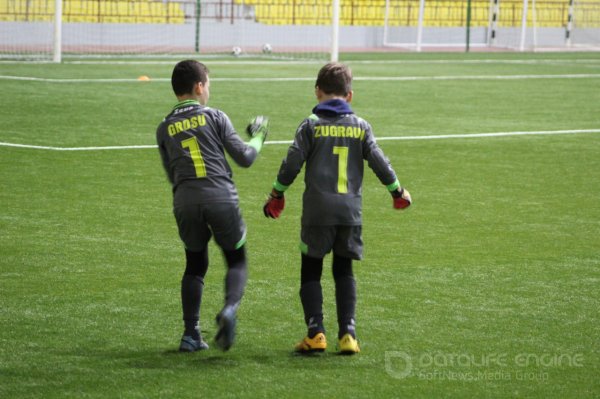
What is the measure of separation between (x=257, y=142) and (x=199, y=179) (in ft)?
1.21

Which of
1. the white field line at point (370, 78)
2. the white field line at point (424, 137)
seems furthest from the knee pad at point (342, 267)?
the white field line at point (370, 78)

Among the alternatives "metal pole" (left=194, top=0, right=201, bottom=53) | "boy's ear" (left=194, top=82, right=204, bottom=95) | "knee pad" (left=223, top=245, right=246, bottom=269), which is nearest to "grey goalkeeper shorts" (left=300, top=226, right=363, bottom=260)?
"knee pad" (left=223, top=245, right=246, bottom=269)

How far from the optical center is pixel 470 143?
13531 mm

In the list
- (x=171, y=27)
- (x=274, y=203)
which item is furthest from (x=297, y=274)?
(x=171, y=27)

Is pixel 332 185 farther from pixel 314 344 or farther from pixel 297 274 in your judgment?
pixel 297 274

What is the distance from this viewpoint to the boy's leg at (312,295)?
18.1ft

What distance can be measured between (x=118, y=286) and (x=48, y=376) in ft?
5.56

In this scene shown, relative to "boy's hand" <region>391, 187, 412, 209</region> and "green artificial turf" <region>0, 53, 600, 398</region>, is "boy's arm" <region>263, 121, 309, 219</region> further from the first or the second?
"green artificial turf" <region>0, 53, 600, 398</region>

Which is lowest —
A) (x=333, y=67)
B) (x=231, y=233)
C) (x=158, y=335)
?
(x=158, y=335)

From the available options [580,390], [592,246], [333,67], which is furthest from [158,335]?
[592,246]

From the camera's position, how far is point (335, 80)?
5.55 metres

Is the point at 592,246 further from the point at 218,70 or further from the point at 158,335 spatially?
the point at 218,70

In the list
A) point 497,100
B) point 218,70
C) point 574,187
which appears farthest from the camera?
point 218,70

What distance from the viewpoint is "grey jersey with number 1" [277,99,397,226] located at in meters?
5.51
